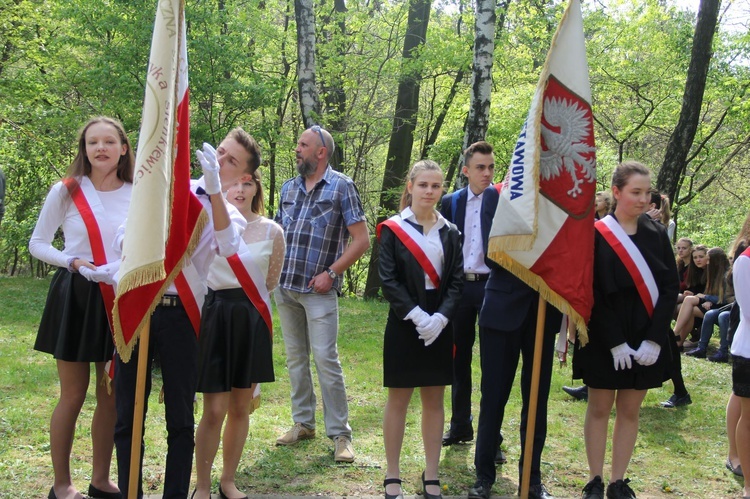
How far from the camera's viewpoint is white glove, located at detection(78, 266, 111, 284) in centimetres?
410

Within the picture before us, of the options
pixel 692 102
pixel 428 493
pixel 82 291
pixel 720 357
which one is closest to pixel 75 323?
pixel 82 291

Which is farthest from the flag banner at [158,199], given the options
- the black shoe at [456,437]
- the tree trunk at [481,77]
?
the tree trunk at [481,77]

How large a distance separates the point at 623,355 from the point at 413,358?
4.09 feet

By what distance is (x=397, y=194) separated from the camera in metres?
15.5

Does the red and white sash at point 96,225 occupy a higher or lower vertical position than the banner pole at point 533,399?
higher

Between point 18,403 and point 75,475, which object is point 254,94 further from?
point 75,475

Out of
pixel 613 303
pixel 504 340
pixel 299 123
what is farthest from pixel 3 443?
pixel 299 123

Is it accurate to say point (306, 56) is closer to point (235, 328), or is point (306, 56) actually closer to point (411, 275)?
point (411, 275)

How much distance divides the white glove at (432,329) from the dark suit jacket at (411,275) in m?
0.08

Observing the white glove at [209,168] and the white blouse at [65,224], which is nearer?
the white glove at [209,168]

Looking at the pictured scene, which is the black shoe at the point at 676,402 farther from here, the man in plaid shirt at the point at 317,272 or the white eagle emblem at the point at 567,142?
the white eagle emblem at the point at 567,142

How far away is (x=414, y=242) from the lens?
4.68m

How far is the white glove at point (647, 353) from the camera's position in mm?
4520

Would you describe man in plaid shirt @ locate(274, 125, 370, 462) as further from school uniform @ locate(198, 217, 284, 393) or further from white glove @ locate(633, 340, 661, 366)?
white glove @ locate(633, 340, 661, 366)
